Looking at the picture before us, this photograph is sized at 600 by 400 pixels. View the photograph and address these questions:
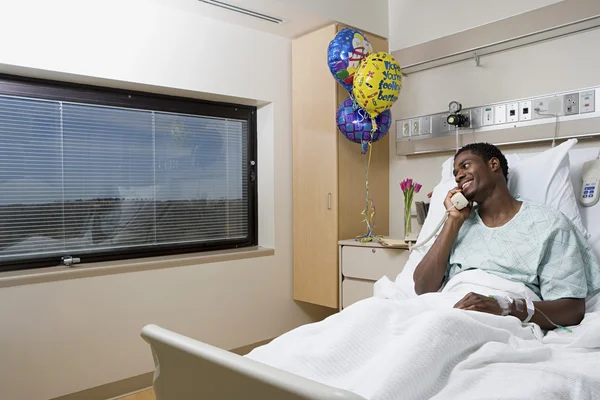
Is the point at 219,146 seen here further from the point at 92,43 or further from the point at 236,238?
the point at 92,43

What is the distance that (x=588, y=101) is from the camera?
7.25 feet

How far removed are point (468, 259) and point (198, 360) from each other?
110cm

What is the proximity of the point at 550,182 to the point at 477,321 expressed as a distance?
97cm

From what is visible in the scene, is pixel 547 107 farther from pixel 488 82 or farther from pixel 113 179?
pixel 113 179

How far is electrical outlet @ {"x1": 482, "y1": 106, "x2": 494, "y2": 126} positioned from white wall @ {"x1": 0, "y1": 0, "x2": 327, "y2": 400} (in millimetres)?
1179

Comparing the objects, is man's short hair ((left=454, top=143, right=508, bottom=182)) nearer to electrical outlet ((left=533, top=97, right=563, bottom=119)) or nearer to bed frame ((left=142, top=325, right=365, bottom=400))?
electrical outlet ((left=533, top=97, right=563, bottom=119))

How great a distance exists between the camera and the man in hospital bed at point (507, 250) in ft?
4.83

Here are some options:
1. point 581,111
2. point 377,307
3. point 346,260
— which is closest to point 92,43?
point 346,260

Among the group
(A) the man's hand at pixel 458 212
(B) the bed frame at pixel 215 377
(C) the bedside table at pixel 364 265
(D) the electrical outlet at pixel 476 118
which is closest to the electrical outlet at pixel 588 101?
(D) the electrical outlet at pixel 476 118

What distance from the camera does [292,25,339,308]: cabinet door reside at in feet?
9.29

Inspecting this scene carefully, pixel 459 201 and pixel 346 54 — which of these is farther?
pixel 346 54

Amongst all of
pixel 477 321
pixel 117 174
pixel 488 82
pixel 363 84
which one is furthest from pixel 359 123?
pixel 477 321

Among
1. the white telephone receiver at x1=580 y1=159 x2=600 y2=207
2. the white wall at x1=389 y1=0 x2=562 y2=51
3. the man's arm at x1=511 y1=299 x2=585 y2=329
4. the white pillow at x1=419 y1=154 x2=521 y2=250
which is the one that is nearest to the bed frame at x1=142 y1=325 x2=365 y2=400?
the man's arm at x1=511 y1=299 x2=585 y2=329

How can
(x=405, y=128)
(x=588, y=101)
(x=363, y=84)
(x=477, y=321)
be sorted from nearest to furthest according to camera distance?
1. (x=477, y=321)
2. (x=588, y=101)
3. (x=363, y=84)
4. (x=405, y=128)
